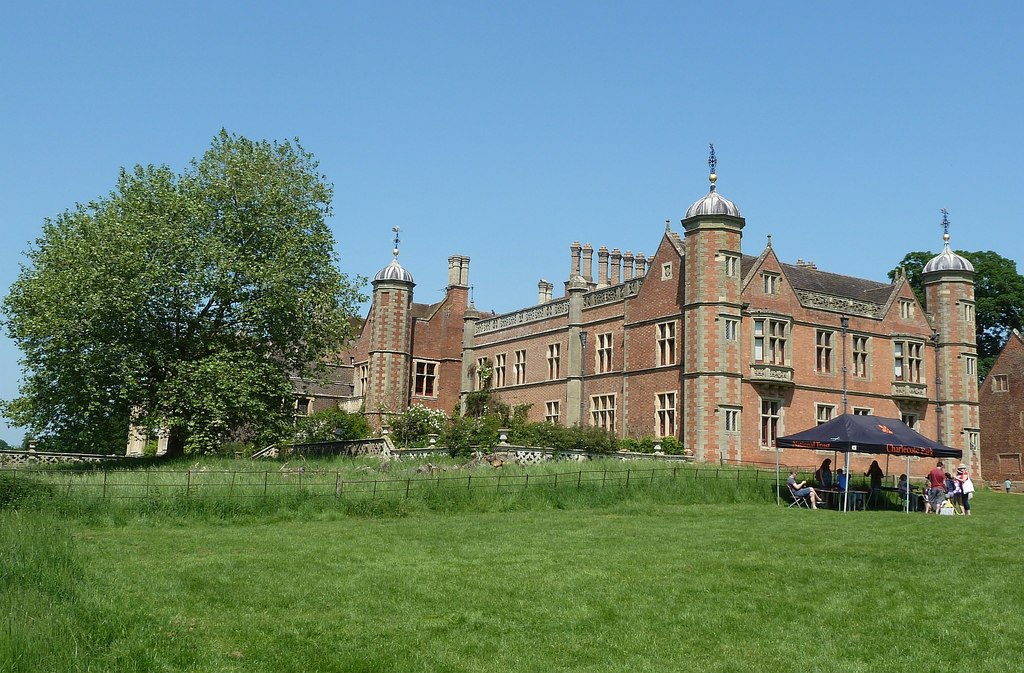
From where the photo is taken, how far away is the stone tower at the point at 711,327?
3681 cm

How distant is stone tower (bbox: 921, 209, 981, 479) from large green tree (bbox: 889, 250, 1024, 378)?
41.8 ft

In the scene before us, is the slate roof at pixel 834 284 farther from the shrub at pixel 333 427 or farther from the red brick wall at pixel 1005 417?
the shrub at pixel 333 427

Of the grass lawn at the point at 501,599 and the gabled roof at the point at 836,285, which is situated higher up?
the gabled roof at the point at 836,285

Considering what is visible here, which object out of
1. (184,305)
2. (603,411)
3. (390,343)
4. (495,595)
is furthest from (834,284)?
(495,595)

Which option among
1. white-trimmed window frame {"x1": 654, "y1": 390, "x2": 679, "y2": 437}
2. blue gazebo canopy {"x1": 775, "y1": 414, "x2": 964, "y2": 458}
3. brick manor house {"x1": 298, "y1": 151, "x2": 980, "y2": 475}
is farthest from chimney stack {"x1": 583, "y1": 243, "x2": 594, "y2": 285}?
blue gazebo canopy {"x1": 775, "y1": 414, "x2": 964, "y2": 458}

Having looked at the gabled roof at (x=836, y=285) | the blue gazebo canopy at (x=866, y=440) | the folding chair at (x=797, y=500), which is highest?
the gabled roof at (x=836, y=285)

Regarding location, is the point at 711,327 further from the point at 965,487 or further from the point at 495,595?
the point at 495,595

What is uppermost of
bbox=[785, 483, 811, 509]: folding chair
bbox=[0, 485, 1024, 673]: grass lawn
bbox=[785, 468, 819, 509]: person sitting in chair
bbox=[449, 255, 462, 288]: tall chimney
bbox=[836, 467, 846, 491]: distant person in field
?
bbox=[449, 255, 462, 288]: tall chimney

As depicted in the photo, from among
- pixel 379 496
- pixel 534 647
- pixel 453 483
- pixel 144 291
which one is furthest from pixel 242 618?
pixel 144 291

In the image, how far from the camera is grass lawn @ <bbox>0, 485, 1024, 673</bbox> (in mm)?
9523

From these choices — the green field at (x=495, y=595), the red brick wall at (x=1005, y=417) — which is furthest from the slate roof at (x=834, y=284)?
the green field at (x=495, y=595)

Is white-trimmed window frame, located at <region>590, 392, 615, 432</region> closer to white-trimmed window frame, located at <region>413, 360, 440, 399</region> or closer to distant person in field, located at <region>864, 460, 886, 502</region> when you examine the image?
white-trimmed window frame, located at <region>413, 360, 440, 399</region>

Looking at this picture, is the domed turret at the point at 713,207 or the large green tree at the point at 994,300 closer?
the domed turret at the point at 713,207

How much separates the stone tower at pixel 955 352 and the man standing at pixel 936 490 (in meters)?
20.4
